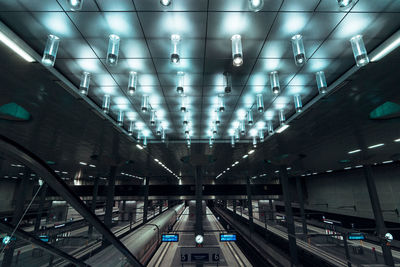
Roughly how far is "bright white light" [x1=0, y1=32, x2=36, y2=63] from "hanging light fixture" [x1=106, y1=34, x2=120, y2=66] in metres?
2.11

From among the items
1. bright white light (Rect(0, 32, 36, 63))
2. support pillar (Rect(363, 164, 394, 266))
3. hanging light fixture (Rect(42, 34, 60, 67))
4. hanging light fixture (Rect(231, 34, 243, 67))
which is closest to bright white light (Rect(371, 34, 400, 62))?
hanging light fixture (Rect(231, 34, 243, 67))

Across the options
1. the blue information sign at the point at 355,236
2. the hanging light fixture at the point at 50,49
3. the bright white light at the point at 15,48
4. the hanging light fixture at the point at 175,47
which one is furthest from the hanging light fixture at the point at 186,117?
the blue information sign at the point at 355,236

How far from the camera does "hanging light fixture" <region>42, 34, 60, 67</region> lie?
3864 mm

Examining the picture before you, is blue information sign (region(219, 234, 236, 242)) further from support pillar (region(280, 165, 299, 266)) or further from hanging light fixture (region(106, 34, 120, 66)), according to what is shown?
hanging light fixture (region(106, 34, 120, 66))

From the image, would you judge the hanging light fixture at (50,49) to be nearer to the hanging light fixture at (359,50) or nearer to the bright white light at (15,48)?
the bright white light at (15,48)

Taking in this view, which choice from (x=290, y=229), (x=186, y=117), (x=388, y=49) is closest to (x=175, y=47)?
(x=388, y=49)

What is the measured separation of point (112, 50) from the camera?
4.08 m

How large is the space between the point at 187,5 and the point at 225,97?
395cm

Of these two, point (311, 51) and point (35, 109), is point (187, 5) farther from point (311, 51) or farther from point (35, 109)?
point (35, 109)

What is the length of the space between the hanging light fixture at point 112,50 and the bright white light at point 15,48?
2.11 meters

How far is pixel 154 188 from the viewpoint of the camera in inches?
1310

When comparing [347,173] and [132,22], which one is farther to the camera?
[347,173]

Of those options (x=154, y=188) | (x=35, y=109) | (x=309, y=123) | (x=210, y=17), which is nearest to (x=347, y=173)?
(x=309, y=123)

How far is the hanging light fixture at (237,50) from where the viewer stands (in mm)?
3678
